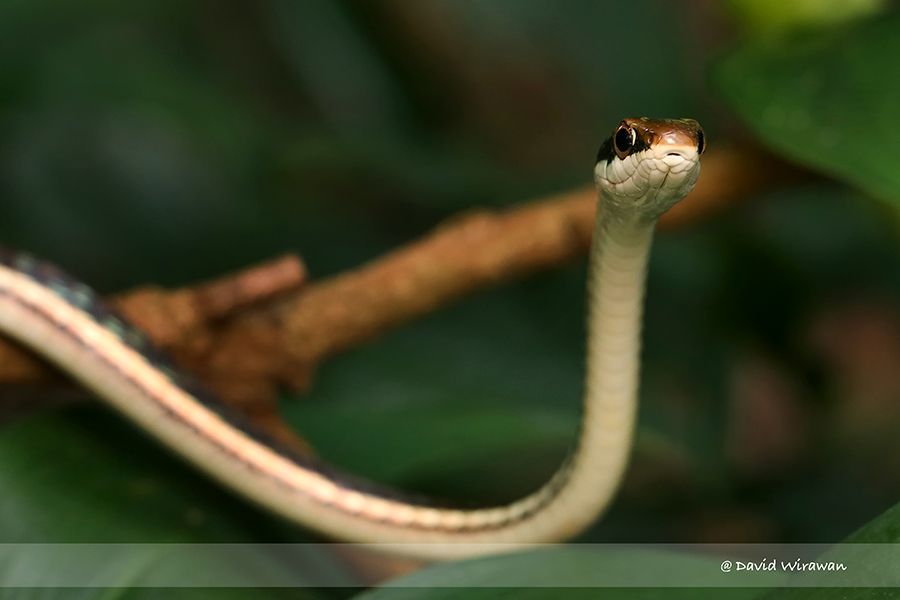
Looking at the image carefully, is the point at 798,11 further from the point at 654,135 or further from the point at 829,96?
the point at 654,135

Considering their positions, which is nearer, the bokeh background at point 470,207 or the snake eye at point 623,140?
the snake eye at point 623,140

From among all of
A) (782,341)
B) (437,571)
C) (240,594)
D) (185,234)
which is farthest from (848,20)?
(185,234)

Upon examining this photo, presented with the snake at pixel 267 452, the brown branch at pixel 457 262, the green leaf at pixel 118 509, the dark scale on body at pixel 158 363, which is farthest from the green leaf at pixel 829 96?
the green leaf at pixel 118 509

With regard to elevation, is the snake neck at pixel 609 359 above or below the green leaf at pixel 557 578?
above

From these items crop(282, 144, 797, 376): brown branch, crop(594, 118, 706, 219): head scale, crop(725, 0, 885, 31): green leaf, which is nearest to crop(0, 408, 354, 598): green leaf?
crop(282, 144, 797, 376): brown branch

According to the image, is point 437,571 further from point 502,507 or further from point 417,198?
point 417,198

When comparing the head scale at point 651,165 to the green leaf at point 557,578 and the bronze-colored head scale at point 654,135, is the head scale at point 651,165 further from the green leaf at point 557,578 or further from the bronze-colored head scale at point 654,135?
the green leaf at point 557,578
